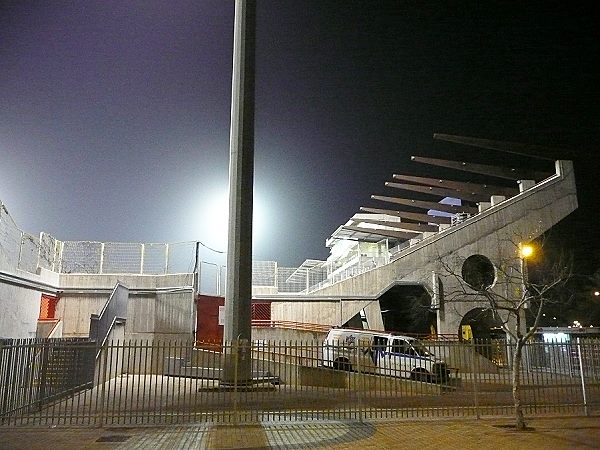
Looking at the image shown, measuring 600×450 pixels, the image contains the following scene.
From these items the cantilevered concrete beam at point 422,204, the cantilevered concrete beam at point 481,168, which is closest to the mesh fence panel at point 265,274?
the cantilevered concrete beam at point 481,168

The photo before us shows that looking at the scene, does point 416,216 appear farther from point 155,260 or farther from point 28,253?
point 28,253

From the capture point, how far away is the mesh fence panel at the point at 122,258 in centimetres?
3053

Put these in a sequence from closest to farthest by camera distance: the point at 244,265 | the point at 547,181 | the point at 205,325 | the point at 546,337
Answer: the point at 244,265, the point at 546,337, the point at 205,325, the point at 547,181

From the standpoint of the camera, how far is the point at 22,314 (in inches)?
876

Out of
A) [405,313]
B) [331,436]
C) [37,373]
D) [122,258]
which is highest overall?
[122,258]

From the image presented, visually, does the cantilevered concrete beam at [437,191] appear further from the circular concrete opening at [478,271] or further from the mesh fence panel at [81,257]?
the mesh fence panel at [81,257]

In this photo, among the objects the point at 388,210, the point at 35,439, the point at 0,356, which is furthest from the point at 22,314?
the point at 388,210

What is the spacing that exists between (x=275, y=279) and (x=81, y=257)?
43.6 feet

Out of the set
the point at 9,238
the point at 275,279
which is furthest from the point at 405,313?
→ the point at 9,238

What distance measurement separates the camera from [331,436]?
11.0 meters

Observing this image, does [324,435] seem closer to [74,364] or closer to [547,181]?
[74,364]

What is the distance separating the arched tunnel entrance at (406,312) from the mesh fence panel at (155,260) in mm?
17196

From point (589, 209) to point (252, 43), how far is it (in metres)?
32.2

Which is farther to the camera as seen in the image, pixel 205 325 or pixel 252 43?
pixel 205 325
